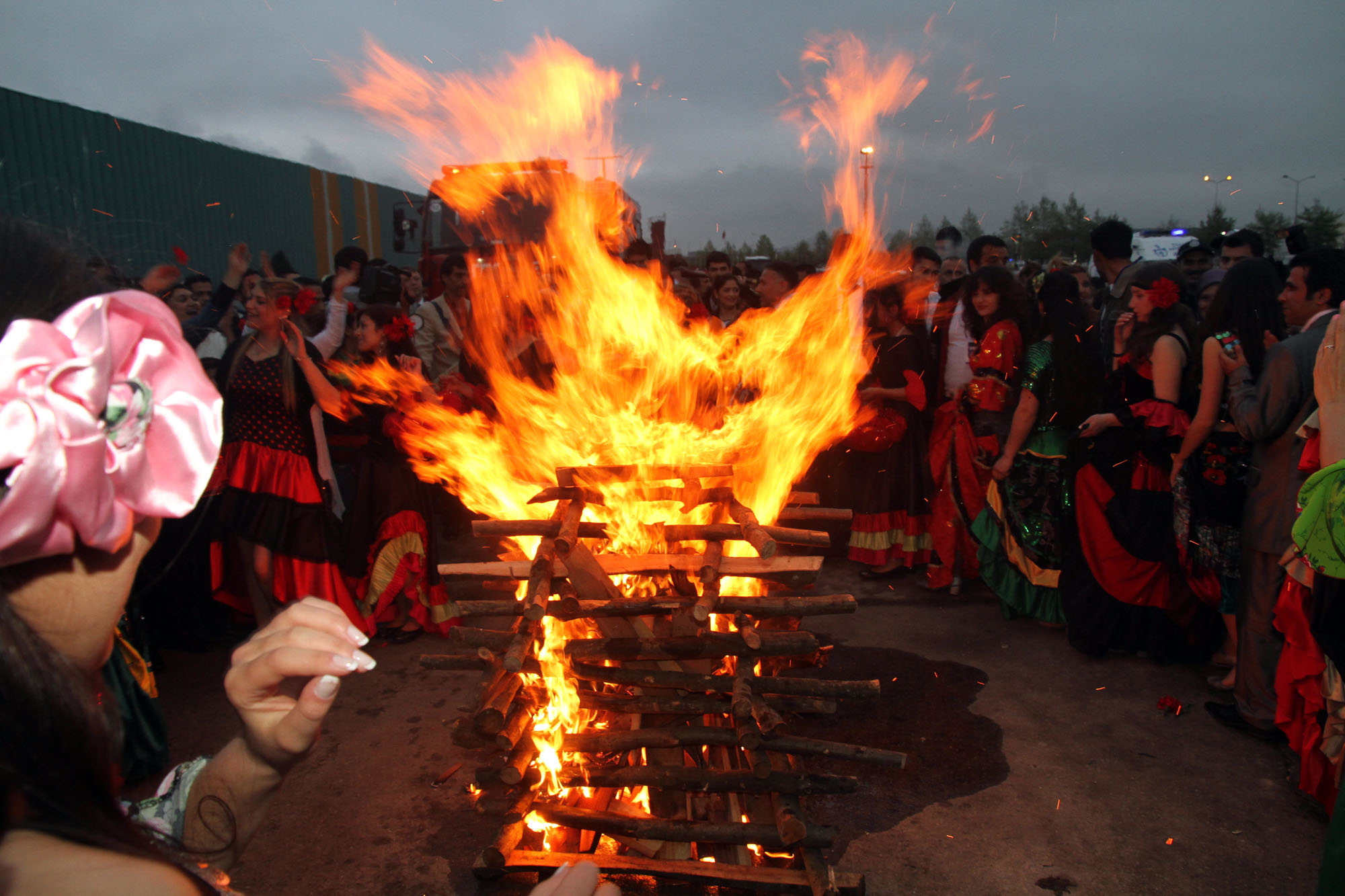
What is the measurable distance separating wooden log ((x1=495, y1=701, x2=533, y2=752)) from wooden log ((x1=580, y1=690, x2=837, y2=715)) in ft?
0.80

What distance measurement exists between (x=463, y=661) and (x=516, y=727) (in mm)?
412

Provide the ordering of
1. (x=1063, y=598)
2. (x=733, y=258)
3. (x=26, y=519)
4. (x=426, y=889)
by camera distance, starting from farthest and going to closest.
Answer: (x=733, y=258) < (x=1063, y=598) < (x=426, y=889) < (x=26, y=519)

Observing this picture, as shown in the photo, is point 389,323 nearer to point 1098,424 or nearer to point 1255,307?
point 1098,424

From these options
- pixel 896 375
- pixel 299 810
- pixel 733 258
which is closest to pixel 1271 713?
pixel 896 375

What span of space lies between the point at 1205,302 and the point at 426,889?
7.20 meters

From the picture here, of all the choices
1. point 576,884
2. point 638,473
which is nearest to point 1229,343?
point 638,473

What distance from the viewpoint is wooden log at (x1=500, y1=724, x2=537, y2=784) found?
2854mm

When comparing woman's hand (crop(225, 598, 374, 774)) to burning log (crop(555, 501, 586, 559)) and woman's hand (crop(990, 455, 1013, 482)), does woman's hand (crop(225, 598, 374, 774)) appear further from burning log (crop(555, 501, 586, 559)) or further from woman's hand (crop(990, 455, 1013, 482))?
woman's hand (crop(990, 455, 1013, 482))

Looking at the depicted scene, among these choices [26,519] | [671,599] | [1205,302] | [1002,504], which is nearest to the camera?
[26,519]

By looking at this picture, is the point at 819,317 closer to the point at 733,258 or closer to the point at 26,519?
the point at 733,258

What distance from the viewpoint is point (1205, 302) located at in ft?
21.6

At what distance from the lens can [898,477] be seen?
684cm

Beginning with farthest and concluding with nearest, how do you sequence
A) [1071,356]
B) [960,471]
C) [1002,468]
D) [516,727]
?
[960,471] < [1002,468] < [1071,356] < [516,727]

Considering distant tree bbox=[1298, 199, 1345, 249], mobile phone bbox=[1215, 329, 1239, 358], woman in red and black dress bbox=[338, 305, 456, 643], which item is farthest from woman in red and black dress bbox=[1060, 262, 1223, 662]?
distant tree bbox=[1298, 199, 1345, 249]
